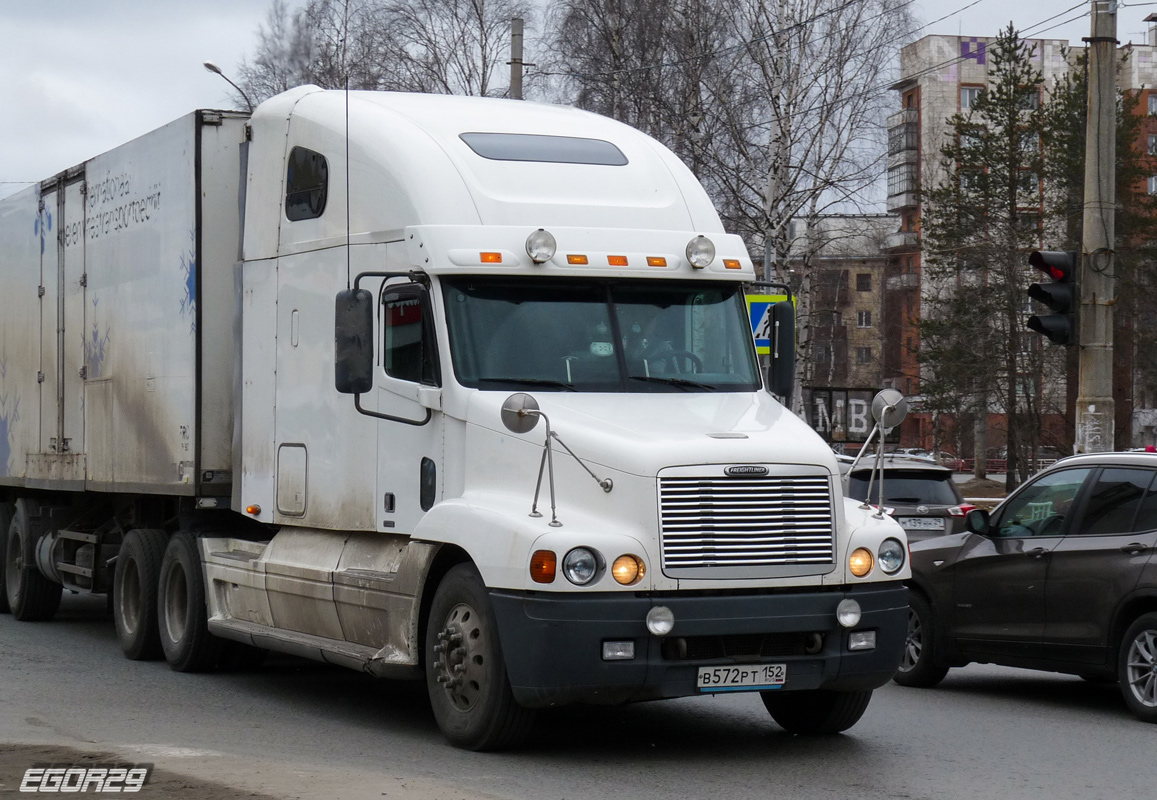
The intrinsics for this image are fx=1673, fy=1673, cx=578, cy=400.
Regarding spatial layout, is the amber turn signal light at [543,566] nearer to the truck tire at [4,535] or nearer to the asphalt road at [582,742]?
the asphalt road at [582,742]

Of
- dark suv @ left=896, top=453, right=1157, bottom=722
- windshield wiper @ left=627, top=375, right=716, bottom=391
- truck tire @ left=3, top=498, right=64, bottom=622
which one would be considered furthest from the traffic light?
truck tire @ left=3, top=498, right=64, bottom=622

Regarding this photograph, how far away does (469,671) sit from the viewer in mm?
8570

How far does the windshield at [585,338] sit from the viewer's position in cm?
912

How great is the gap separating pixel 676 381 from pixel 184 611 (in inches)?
192

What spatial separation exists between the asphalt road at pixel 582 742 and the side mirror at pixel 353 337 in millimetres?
2003

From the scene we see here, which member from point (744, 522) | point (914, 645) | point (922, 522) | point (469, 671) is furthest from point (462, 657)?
point (922, 522)

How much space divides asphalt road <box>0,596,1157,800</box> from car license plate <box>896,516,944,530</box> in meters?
4.66

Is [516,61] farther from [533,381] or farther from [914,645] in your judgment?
[533,381]

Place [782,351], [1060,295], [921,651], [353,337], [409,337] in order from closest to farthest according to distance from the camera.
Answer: [353,337] → [409,337] → [782,351] → [921,651] → [1060,295]

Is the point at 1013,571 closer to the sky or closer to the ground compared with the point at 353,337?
closer to the ground

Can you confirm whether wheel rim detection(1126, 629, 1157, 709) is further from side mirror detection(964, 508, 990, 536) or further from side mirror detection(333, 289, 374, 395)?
side mirror detection(333, 289, 374, 395)

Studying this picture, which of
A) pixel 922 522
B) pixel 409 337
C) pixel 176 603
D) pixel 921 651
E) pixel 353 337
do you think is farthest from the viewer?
pixel 922 522

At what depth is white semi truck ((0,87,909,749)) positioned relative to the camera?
323 inches

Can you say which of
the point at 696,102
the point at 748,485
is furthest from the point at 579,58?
the point at 748,485
